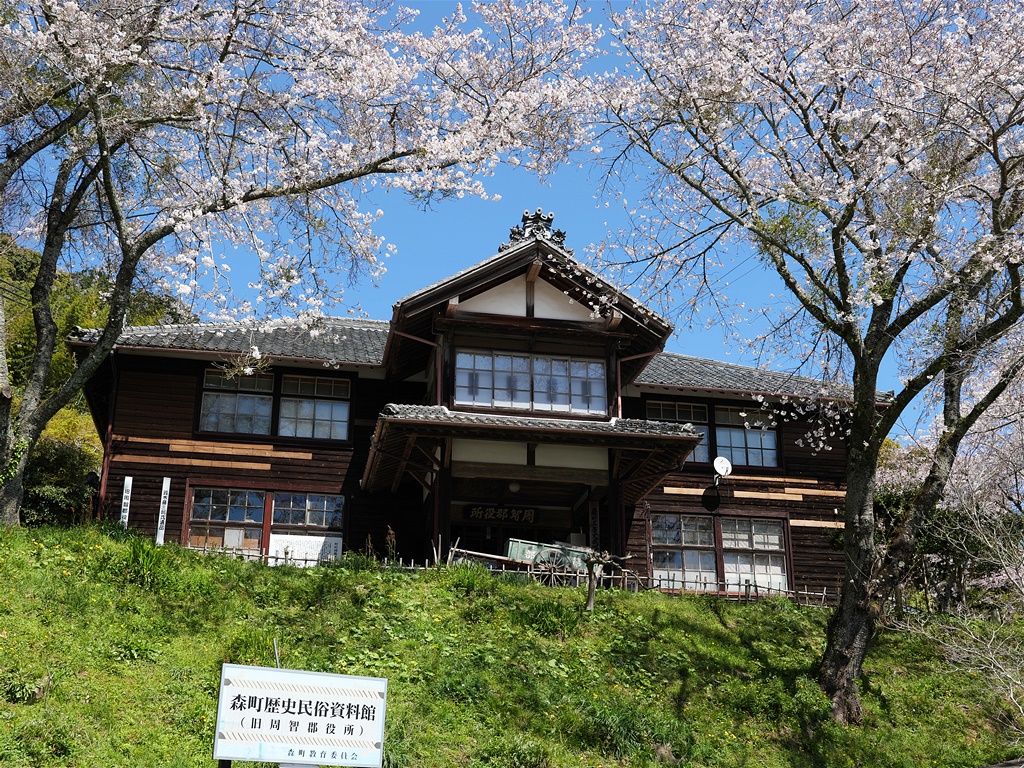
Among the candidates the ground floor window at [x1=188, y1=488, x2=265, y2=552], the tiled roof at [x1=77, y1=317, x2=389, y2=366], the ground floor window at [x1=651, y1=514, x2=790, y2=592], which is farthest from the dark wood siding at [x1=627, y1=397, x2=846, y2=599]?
the ground floor window at [x1=188, y1=488, x2=265, y2=552]

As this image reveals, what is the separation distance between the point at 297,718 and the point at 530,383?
43.3 ft

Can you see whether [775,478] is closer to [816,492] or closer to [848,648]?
[816,492]

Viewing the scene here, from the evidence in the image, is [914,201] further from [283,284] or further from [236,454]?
[236,454]

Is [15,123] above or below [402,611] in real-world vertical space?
above

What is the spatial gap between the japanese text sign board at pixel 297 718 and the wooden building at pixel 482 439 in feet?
33.8

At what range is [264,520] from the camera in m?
21.8

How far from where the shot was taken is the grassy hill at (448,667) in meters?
10.9

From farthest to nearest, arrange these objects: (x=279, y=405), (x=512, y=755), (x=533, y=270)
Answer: (x=279, y=405), (x=533, y=270), (x=512, y=755)

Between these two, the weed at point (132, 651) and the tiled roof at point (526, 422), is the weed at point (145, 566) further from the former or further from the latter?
the tiled roof at point (526, 422)

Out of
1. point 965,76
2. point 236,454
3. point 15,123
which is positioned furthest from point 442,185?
point 236,454

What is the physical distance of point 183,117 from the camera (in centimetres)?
1552

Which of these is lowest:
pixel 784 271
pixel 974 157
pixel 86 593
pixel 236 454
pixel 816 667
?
pixel 816 667

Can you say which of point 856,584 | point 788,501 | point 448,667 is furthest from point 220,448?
point 856,584

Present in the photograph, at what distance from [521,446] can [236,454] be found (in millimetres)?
6553
